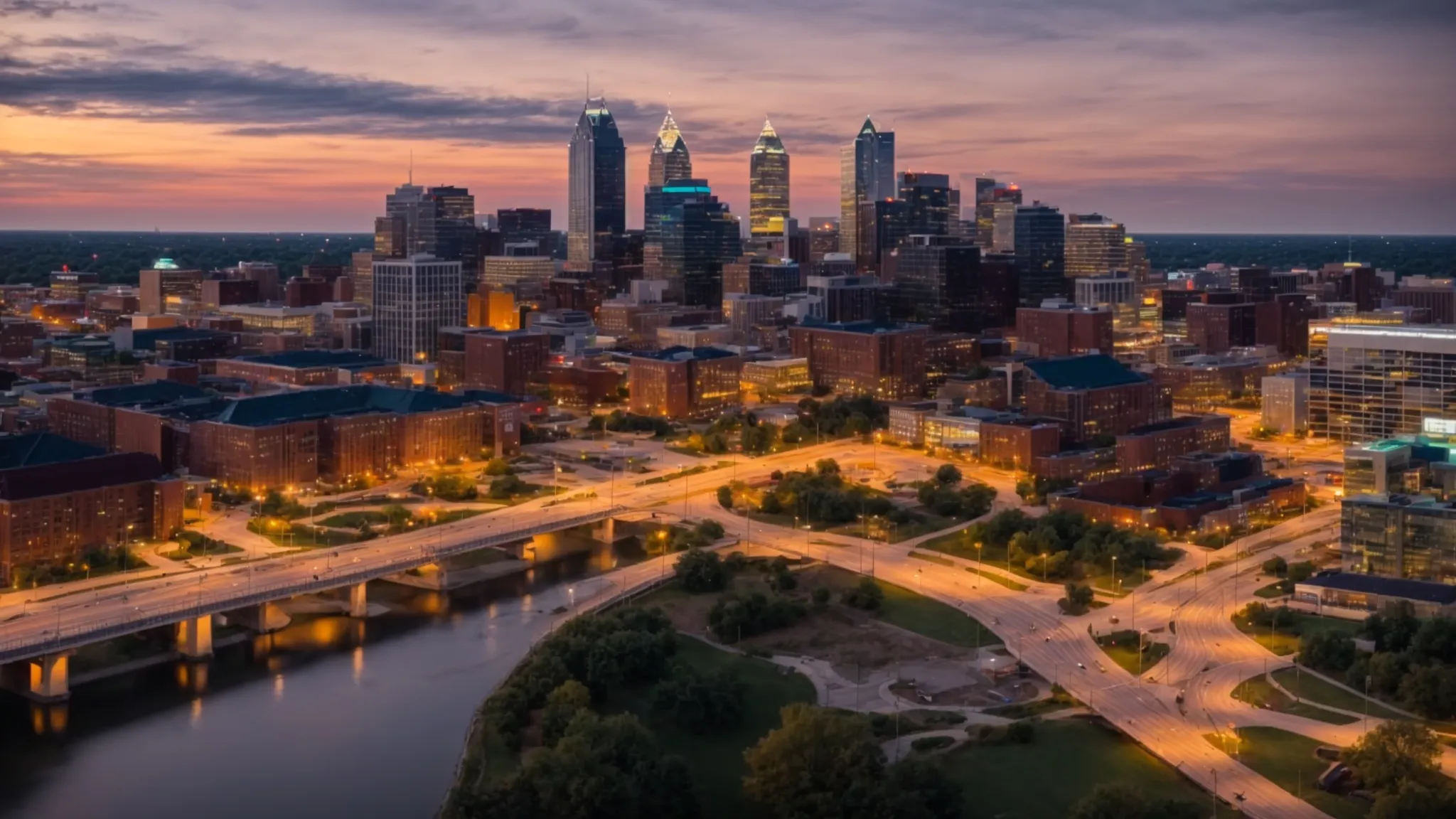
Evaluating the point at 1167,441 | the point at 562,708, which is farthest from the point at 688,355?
the point at 562,708

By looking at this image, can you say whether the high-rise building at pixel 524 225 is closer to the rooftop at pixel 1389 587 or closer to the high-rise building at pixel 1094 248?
the high-rise building at pixel 1094 248

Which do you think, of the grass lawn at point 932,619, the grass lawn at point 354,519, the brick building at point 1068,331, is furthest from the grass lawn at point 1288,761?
the brick building at point 1068,331

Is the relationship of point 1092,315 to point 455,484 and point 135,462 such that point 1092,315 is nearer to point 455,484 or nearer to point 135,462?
point 455,484

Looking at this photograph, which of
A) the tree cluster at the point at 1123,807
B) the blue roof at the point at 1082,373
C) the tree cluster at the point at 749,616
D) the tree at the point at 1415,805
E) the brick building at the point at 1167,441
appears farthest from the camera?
the blue roof at the point at 1082,373

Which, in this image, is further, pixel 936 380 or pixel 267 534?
pixel 936 380

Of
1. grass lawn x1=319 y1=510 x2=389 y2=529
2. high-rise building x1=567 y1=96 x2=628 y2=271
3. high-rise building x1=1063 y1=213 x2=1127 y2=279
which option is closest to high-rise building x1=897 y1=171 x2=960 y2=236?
high-rise building x1=1063 y1=213 x2=1127 y2=279

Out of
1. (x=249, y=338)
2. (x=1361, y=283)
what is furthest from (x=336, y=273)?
(x=1361, y=283)
